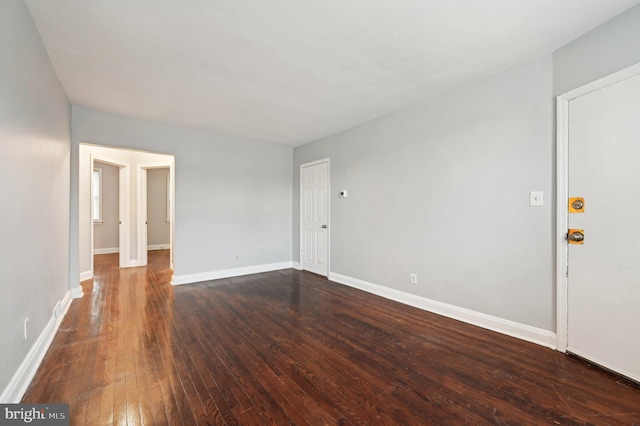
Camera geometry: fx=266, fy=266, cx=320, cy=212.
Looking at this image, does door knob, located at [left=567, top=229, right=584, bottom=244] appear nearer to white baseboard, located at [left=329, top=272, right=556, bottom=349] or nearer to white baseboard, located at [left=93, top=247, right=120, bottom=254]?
white baseboard, located at [left=329, top=272, right=556, bottom=349]

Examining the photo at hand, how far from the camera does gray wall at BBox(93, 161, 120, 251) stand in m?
7.22

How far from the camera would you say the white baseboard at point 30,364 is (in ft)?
5.26

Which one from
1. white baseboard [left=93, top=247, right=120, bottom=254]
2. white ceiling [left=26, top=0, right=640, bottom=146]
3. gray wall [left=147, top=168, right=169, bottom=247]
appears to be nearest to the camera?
white ceiling [left=26, top=0, right=640, bottom=146]

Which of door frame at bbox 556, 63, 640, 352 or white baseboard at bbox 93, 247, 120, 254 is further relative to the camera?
white baseboard at bbox 93, 247, 120, 254

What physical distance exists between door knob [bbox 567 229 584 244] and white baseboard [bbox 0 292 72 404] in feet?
13.3

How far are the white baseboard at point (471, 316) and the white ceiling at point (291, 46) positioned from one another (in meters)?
2.49

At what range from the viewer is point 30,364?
191 centimetres

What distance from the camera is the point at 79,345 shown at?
2.41 m

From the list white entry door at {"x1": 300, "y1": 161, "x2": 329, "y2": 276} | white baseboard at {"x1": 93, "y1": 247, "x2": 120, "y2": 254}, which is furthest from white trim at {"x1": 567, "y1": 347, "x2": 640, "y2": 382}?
white baseboard at {"x1": 93, "y1": 247, "x2": 120, "y2": 254}

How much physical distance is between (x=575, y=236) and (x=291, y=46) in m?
2.85

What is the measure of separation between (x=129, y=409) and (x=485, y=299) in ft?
10.2

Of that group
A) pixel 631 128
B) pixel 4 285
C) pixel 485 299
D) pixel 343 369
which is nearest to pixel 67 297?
pixel 4 285

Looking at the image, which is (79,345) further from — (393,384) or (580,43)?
(580,43)

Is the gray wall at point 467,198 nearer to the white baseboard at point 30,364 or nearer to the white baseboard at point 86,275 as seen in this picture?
the white baseboard at point 30,364
